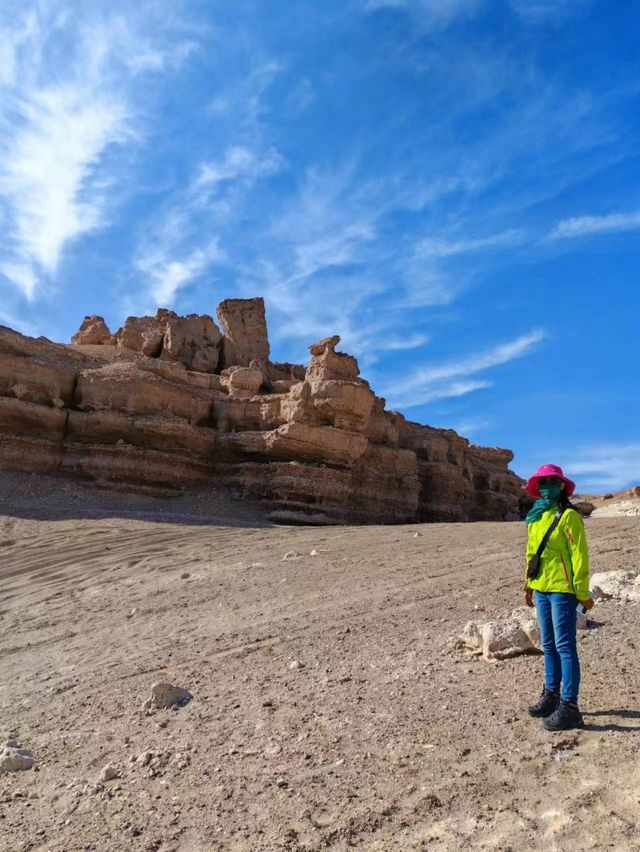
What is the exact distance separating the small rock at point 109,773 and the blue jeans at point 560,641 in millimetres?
2680

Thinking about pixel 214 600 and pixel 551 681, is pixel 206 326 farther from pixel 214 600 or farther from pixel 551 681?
pixel 551 681

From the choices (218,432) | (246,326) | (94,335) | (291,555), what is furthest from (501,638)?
(94,335)

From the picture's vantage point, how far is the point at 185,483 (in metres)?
21.1

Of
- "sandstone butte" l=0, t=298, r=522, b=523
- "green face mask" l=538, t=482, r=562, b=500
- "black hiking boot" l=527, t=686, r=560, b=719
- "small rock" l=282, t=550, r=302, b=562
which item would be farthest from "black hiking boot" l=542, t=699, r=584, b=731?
"sandstone butte" l=0, t=298, r=522, b=523

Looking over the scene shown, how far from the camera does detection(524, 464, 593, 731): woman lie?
4.05 m

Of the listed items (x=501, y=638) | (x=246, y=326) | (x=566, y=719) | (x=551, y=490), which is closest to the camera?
(x=566, y=719)

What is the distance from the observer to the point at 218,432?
72.6ft

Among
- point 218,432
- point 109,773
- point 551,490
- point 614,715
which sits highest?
point 218,432

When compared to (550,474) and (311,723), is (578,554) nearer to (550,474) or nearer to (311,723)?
(550,474)

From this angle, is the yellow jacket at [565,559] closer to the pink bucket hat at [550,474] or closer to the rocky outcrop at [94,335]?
the pink bucket hat at [550,474]

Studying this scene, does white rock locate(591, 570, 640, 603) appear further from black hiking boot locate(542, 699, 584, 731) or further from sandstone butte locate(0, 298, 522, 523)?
sandstone butte locate(0, 298, 522, 523)

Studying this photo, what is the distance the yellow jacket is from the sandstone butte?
15969mm

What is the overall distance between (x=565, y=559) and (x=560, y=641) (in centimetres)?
51

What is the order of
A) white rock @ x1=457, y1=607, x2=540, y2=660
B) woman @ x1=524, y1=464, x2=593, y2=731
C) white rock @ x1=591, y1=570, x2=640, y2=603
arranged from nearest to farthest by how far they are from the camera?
woman @ x1=524, y1=464, x2=593, y2=731 < white rock @ x1=457, y1=607, x2=540, y2=660 < white rock @ x1=591, y1=570, x2=640, y2=603
